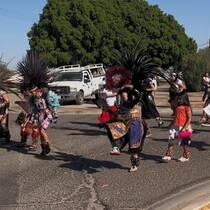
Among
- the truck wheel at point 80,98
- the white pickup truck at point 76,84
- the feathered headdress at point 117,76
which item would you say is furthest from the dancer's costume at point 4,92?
the truck wheel at point 80,98

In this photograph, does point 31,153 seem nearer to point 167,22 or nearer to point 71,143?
point 71,143

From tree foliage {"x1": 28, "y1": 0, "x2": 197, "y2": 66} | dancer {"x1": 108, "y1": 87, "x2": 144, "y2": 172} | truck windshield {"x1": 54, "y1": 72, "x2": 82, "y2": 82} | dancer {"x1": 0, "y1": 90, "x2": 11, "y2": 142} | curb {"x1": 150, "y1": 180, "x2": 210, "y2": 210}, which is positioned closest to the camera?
curb {"x1": 150, "y1": 180, "x2": 210, "y2": 210}

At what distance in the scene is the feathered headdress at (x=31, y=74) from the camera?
10094 millimetres

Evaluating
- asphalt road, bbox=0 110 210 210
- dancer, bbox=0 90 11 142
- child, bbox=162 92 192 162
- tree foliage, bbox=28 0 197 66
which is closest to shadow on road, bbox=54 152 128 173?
asphalt road, bbox=0 110 210 210

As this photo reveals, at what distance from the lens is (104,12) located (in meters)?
45.2

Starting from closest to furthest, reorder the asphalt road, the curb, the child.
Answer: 1. the curb
2. the asphalt road
3. the child

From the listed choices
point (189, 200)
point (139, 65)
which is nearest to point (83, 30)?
point (139, 65)

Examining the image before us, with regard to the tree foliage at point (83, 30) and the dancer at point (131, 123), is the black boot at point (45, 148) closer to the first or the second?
the dancer at point (131, 123)

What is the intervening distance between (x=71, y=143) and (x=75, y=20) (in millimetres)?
32423

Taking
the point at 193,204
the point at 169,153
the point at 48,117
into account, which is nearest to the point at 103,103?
the point at 48,117

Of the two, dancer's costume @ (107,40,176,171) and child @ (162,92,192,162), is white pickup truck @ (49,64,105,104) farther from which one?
dancer's costume @ (107,40,176,171)

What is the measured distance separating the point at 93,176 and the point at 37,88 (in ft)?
8.95

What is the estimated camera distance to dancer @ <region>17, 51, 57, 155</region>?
32.9 feet

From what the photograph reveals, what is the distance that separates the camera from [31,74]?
10.1 metres
